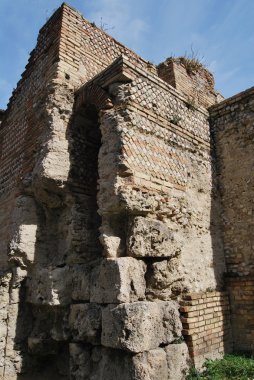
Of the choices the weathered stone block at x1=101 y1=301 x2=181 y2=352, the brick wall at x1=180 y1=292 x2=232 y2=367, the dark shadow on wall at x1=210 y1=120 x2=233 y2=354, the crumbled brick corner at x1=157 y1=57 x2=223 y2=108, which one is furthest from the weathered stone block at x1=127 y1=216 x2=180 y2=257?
the crumbled brick corner at x1=157 y1=57 x2=223 y2=108

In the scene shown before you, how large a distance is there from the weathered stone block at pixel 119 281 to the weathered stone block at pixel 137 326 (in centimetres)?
13

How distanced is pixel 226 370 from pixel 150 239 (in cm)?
196

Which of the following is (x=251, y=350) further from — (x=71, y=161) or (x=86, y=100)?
(x=86, y=100)

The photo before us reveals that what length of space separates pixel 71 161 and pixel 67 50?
2058 mm

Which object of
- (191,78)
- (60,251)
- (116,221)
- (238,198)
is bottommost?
(60,251)

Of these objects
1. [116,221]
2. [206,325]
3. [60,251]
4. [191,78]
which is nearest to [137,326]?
[116,221]

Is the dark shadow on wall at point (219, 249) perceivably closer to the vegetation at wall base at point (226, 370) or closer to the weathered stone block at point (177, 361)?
the vegetation at wall base at point (226, 370)

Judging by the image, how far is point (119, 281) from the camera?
3.72 m

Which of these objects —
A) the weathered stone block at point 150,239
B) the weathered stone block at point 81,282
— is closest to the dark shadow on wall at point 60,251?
the weathered stone block at point 81,282

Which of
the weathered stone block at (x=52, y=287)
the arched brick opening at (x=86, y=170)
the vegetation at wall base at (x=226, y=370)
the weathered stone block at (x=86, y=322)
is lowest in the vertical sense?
the vegetation at wall base at (x=226, y=370)

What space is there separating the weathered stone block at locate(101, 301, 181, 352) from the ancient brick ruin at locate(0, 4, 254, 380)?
15 millimetres

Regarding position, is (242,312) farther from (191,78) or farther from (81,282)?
(191,78)

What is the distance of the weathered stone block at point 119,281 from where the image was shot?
3.72 metres

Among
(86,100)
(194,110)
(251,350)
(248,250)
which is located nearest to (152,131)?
(86,100)
